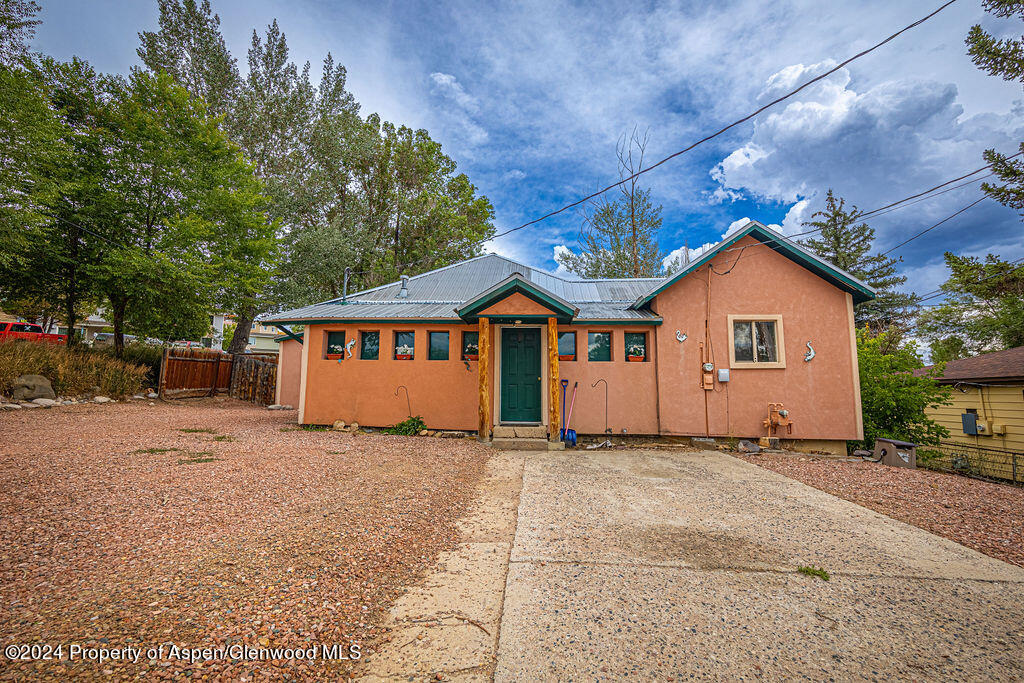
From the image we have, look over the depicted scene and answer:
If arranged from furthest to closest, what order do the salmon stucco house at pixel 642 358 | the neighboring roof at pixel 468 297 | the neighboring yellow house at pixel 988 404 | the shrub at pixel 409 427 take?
the neighboring yellow house at pixel 988 404 → the shrub at pixel 409 427 → the neighboring roof at pixel 468 297 → the salmon stucco house at pixel 642 358

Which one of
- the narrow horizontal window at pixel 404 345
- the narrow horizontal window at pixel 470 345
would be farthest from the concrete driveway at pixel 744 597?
the narrow horizontal window at pixel 404 345

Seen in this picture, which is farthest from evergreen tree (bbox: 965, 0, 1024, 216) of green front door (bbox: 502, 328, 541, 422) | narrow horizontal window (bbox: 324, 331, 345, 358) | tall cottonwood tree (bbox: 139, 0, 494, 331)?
tall cottonwood tree (bbox: 139, 0, 494, 331)

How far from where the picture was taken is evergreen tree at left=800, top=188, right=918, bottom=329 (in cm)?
2114

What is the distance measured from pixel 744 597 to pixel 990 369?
604 inches

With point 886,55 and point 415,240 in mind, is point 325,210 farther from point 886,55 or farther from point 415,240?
point 886,55

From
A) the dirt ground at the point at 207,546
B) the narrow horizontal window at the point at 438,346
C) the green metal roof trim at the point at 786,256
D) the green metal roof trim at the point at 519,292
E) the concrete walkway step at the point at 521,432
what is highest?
the green metal roof trim at the point at 786,256

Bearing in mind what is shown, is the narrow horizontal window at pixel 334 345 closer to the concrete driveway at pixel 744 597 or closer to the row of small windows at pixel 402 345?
the row of small windows at pixel 402 345

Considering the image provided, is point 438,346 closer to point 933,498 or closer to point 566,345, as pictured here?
point 566,345

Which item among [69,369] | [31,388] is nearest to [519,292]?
[31,388]

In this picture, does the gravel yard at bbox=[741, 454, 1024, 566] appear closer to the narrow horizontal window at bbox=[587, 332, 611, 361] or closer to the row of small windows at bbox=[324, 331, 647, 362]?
the row of small windows at bbox=[324, 331, 647, 362]

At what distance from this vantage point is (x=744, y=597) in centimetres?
264

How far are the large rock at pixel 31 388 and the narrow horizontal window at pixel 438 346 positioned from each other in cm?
1010

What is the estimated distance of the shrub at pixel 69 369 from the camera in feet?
32.4

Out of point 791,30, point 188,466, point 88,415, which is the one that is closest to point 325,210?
point 88,415
